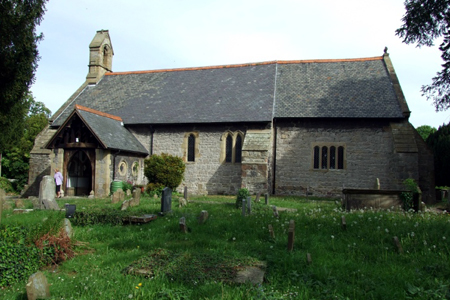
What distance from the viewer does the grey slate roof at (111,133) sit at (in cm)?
1920

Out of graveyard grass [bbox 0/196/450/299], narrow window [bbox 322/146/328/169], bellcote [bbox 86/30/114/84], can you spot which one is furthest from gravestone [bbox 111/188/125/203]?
bellcote [bbox 86/30/114/84]

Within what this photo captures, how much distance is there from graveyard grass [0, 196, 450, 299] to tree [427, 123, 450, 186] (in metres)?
20.4

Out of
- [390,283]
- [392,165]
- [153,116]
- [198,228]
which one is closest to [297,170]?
[392,165]

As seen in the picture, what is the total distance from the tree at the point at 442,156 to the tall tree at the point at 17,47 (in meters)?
27.5

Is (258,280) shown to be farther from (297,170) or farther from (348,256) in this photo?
(297,170)

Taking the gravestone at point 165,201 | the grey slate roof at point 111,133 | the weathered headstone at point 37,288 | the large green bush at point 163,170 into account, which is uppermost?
the grey slate roof at point 111,133

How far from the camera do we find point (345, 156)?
65.7ft

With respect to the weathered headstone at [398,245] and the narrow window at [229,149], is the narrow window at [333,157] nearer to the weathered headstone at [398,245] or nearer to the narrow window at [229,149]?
the narrow window at [229,149]

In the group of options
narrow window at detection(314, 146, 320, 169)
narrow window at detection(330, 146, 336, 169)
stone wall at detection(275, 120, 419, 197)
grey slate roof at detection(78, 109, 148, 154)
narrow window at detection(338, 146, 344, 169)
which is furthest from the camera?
narrow window at detection(314, 146, 320, 169)

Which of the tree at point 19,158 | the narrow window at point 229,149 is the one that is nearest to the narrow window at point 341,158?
the narrow window at point 229,149

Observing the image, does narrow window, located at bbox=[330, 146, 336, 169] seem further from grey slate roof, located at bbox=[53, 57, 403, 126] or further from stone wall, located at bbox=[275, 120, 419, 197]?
grey slate roof, located at bbox=[53, 57, 403, 126]

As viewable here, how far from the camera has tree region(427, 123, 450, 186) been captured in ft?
86.7

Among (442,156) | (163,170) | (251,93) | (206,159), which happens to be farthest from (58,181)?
(442,156)

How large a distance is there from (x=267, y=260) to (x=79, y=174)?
17.7m
